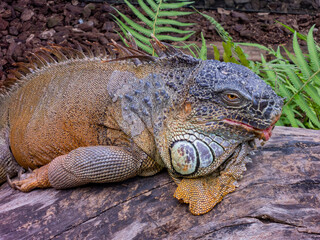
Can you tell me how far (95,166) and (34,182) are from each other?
841mm

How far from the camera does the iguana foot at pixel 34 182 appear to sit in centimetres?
324

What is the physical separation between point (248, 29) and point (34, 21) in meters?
4.50

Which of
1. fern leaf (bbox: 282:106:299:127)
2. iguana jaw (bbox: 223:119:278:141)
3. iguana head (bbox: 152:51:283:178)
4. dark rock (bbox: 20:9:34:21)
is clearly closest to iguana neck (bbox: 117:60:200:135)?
iguana head (bbox: 152:51:283:178)

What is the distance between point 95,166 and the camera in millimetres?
2869

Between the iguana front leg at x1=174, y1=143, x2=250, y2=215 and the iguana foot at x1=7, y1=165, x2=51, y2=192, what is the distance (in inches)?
52.8

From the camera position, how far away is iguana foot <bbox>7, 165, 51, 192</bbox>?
3236 millimetres

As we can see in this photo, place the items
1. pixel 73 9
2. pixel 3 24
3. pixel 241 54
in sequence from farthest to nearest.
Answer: pixel 73 9 < pixel 3 24 < pixel 241 54

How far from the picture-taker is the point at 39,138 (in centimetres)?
349

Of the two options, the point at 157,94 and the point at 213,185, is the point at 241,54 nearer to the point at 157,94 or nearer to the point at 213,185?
the point at 157,94

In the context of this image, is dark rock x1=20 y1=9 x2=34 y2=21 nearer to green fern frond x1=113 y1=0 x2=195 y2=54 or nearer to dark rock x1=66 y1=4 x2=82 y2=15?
dark rock x1=66 y1=4 x2=82 y2=15

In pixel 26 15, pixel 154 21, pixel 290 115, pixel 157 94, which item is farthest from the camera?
pixel 26 15

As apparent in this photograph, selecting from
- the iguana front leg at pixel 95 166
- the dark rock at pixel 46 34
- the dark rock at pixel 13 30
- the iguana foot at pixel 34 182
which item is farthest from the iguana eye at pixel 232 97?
the dark rock at pixel 13 30

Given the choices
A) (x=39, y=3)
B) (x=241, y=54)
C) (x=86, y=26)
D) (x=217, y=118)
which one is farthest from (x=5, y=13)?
(x=217, y=118)

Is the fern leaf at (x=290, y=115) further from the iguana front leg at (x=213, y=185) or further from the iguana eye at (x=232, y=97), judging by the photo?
the iguana eye at (x=232, y=97)
